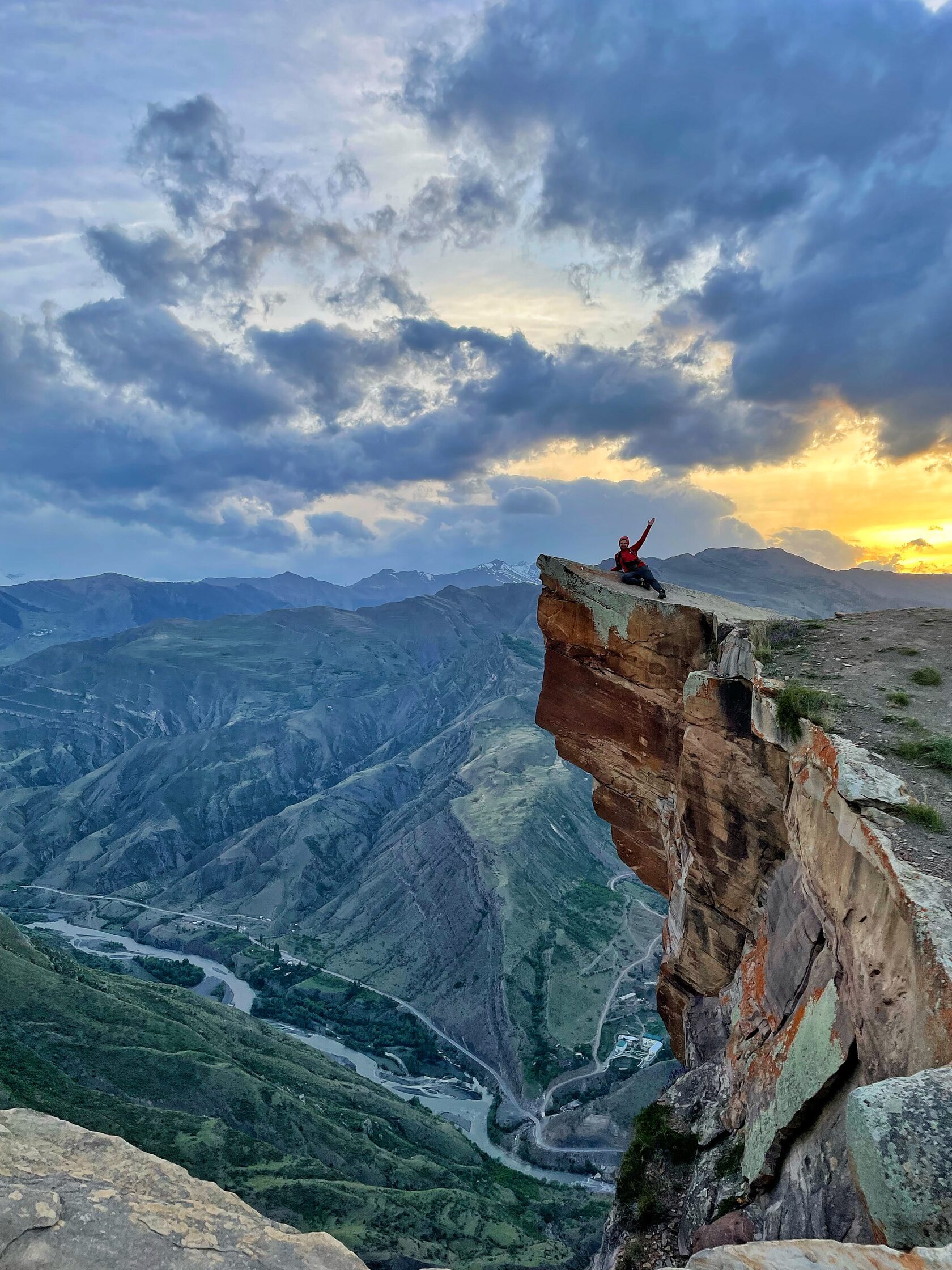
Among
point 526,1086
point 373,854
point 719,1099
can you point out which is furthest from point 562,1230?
point 373,854

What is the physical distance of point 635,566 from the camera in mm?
28938

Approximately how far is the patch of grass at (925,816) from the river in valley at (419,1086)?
85868mm

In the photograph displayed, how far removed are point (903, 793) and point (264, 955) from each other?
503ft

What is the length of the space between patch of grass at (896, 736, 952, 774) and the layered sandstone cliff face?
2.78 feet

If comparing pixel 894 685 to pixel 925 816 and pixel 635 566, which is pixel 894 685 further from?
pixel 635 566

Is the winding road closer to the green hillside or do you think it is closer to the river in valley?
the river in valley

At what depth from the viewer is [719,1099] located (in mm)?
18000

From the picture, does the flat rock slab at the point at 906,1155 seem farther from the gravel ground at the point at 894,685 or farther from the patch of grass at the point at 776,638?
the patch of grass at the point at 776,638

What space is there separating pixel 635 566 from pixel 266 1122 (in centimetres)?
6238

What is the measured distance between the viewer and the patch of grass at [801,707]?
1634cm

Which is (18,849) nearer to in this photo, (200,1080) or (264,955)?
(264,955)

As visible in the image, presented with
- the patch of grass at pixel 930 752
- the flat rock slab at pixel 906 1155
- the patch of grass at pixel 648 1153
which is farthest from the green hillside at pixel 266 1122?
the patch of grass at pixel 930 752

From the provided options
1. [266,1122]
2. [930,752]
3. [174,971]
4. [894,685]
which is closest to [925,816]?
A: [930,752]

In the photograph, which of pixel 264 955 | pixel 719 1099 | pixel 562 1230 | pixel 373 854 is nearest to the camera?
pixel 719 1099
